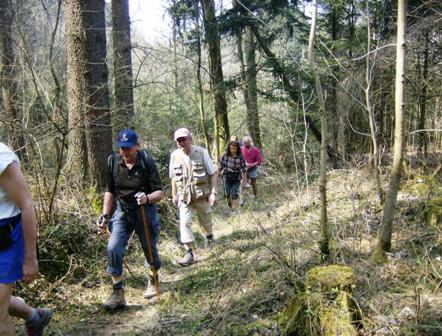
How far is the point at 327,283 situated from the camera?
376 cm

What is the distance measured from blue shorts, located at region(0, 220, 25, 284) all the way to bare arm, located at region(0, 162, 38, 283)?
0.05m

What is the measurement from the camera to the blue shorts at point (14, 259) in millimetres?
3105

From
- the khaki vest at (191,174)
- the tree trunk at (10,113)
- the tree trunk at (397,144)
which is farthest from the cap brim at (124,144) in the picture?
the tree trunk at (397,144)

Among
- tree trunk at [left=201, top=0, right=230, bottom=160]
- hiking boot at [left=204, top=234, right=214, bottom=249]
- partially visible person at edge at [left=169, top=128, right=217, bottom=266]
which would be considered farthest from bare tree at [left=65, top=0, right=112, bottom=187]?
tree trunk at [left=201, top=0, right=230, bottom=160]

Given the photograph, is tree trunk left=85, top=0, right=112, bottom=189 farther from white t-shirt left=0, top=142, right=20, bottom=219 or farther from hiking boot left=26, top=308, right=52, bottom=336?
white t-shirt left=0, top=142, right=20, bottom=219

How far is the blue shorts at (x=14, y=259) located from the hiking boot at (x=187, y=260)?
365cm

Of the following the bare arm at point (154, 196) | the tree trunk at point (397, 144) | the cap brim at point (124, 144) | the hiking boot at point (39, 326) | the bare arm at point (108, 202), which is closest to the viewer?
the hiking boot at point (39, 326)

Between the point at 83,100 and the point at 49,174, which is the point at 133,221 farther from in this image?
the point at 83,100

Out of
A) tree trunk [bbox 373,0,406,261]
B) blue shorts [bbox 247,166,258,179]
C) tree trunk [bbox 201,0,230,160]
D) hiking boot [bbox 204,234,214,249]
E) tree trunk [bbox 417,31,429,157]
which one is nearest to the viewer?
tree trunk [bbox 373,0,406,261]

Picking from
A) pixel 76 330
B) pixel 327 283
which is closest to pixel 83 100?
pixel 76 330

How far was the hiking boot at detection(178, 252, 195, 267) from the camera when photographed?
670 cm

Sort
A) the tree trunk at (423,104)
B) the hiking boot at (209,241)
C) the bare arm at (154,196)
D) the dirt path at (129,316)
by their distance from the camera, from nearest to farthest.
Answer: the dirt path at (129,316) → the bare arm at (154,196) → the hiking boot at (209,241) → the tree trunk at (423,104)

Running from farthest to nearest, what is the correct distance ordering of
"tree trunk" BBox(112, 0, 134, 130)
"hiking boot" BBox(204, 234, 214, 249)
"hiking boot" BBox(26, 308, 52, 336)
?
"tree trunk" BBox(112, 0, 134, 130), "hiking boot" BBox(204, 234, 214, 249), "hiking boot" BBox(26, 308, 52, 336)

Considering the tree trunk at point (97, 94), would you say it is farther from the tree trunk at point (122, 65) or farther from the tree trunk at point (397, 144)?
the tree trunk at point (397, 144)
